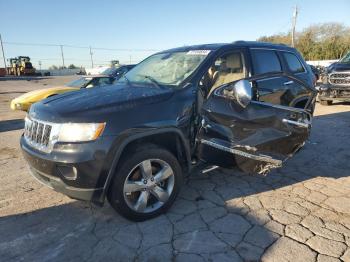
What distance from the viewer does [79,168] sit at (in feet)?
10.3

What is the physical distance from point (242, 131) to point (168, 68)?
131 cm

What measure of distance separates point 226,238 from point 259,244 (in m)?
0.32

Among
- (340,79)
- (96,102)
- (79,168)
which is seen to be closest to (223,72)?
(96,102)

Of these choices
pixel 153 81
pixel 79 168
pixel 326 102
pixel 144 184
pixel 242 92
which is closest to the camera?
pixel 79 168

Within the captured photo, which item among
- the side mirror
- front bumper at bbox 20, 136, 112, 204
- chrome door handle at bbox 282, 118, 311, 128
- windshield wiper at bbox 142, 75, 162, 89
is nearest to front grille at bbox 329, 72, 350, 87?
chrome door handle at bbox 282, 118, 311, 128

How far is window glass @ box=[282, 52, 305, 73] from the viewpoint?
18.0ft

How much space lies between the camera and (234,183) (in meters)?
4.65

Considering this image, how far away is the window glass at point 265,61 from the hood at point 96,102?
1556 millimetres

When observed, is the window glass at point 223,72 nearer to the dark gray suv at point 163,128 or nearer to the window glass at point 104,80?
the dark gray suv at point 163,128

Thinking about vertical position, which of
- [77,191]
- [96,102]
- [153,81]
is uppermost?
[153,81]

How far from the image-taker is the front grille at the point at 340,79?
1088cm

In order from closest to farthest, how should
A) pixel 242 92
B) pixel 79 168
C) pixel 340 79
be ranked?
1. pixel 79 168
2. pixel 242 92
3. pixel 340 79

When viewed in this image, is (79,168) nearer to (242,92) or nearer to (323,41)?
(242,92)

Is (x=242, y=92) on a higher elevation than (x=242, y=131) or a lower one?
higher
